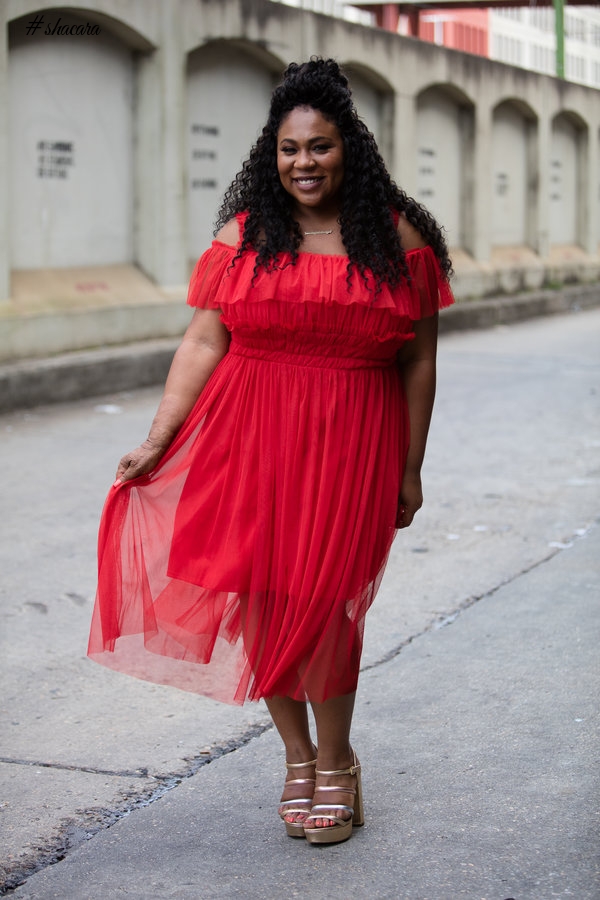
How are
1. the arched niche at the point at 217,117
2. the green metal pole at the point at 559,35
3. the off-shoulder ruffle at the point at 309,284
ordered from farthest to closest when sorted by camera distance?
the green metal pole at the point at 559,35 < the arched niche at the point at 217,117 < the off-shoulder ruffle at the point at 309,284

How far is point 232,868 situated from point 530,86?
59.5 ft

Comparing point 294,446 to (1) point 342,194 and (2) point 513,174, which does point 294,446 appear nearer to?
(1) point 342,194

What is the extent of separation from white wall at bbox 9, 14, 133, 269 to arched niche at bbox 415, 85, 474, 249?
6227 millimetres

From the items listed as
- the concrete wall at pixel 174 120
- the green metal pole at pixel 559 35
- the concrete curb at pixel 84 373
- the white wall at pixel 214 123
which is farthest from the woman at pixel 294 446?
the green metal pole at pixel 559 35

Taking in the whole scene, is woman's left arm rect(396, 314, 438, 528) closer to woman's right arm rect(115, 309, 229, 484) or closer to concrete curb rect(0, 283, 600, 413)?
woman's right arm rect(115, 309, 229, 484)

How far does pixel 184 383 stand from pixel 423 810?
1.22 metres

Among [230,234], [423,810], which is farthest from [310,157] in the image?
[423,810]

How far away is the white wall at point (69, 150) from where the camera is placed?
10.3 meters

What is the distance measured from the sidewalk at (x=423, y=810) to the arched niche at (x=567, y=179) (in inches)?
697

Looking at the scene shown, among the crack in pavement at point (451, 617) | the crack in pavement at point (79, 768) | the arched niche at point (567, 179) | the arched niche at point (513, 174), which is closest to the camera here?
the crack in pavement at point (79, 768)

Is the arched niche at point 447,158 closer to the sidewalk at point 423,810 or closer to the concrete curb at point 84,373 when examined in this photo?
the concrete curb at point 84,373

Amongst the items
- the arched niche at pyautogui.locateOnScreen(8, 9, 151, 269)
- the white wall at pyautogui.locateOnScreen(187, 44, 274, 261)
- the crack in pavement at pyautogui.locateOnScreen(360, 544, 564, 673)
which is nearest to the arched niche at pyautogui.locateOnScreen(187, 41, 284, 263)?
the white wall at pyautogui.locateOnScreen(187, 44, 274, 261)

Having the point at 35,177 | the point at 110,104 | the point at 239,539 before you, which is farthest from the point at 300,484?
the point at 110,104

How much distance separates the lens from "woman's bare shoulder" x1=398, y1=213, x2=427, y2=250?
315 centimetres
